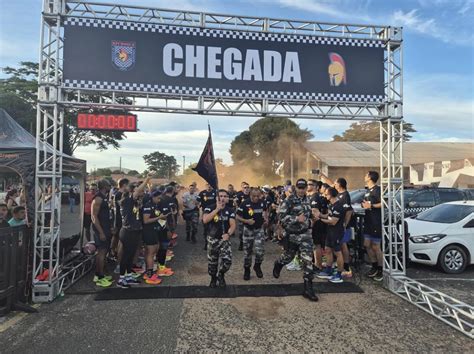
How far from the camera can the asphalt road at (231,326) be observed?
3908 mm

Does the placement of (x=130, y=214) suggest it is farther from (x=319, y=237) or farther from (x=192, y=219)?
(x=192, y=219)

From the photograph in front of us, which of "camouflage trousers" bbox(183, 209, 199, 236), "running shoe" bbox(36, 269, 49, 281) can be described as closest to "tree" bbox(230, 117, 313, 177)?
"camouflage trousers" bbox(183, 209, 199, 236)

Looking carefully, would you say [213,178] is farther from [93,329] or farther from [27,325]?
[27,325]

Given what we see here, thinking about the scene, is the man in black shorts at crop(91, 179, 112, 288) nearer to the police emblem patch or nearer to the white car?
the police emblem patch

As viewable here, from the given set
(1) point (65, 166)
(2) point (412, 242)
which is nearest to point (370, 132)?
(2) point (412, 242)

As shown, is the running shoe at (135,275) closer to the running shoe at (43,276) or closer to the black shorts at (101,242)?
the black shorts at (101,242)

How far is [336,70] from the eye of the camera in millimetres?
6406

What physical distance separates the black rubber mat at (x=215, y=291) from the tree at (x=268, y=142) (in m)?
40.2

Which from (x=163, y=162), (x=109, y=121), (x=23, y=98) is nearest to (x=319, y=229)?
(x=109, y=121)

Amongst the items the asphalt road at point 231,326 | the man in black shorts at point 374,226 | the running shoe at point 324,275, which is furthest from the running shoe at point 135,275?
the man in black shorts at point 374,226

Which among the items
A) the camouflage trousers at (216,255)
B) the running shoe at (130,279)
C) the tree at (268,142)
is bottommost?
the running shoe at (130,279)

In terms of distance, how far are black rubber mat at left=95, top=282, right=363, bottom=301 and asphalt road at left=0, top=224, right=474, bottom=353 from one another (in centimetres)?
19

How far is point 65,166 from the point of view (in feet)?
22.1

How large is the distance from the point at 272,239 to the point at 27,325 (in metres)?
7.88
